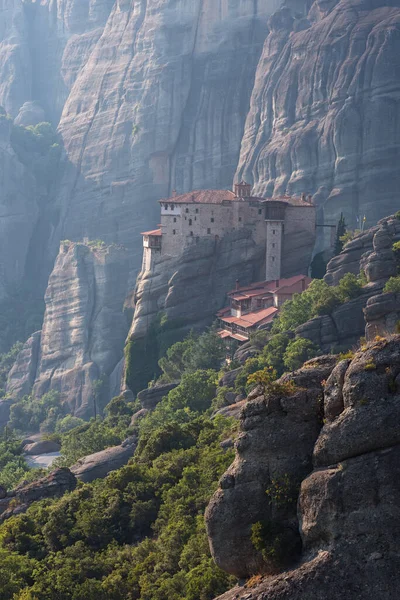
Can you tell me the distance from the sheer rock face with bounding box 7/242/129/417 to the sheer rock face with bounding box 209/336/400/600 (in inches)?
4118

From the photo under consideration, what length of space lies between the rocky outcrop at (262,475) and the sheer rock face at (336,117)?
298 ft

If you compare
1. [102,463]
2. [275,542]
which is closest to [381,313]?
[102,463]

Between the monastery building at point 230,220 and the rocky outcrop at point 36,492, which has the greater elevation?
the monastery building at point 230,220

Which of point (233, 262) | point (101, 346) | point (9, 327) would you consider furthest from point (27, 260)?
point (233, 262)

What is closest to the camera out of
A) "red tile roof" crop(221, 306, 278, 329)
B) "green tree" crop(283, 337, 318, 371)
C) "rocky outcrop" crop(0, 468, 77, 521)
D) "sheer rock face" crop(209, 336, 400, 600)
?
"sheer rock face" crop(209, 336, 400, 600)

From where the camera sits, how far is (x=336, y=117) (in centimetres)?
12131

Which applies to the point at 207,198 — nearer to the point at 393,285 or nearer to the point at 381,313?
the point at 393,285

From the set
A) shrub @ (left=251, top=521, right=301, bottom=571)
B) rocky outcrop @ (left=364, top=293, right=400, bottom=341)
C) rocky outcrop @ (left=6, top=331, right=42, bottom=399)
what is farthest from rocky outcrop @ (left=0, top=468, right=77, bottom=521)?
rocky outcrop @ (left=6, top=331, right=42, bottom=399)

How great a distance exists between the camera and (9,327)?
15738 cm

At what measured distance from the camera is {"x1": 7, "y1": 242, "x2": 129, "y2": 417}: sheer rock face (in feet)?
435

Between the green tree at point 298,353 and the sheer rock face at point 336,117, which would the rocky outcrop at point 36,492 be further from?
the sheer rock face at point 336,117

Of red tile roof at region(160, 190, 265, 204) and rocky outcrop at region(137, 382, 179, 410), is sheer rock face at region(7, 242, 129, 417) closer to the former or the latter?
red tile roof at region(160, 190, 265, 204)

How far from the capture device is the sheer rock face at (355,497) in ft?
76.3

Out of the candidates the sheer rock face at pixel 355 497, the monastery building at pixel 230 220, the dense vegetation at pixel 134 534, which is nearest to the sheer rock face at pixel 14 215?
the monastery building at pixel 230 220
